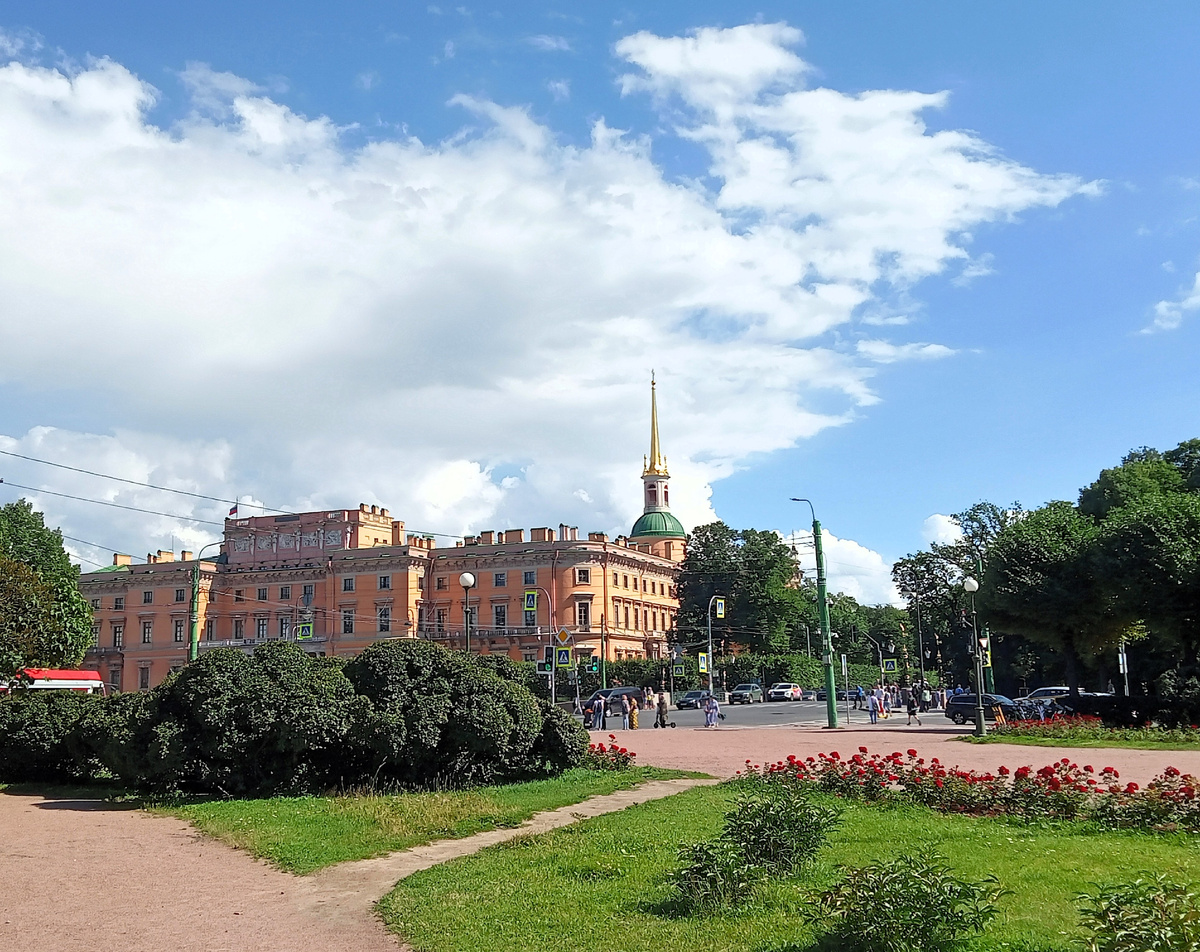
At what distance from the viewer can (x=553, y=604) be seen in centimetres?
8006

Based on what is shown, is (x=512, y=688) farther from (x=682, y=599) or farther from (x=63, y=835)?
(x=682, y=599)

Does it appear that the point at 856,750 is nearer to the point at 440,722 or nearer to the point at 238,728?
the point at 440,722

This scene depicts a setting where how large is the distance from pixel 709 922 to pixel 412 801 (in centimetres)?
880

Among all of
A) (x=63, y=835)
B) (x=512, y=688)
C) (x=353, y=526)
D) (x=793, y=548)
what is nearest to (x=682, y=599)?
(x=793, y=548)

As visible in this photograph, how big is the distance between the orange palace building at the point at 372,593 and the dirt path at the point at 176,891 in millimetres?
64672

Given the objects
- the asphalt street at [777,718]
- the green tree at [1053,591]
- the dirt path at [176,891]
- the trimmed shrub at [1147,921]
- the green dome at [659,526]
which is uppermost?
the green dome at [659,526]

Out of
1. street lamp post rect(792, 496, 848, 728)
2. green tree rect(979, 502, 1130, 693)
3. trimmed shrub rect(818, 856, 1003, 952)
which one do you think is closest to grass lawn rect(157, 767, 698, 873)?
trimmed shrub rect(818, 856, 1003, 952)

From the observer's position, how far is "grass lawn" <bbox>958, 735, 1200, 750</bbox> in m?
24.4

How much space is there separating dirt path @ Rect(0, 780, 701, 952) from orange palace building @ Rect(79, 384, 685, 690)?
64672mm

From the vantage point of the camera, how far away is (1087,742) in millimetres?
25703

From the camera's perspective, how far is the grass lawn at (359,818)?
1187 centimetres

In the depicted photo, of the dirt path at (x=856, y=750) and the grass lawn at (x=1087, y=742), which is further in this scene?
the grass lawn at (x=1087, y=742)

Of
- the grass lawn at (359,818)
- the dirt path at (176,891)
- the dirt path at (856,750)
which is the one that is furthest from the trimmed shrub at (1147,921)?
the dirt path at (856,750)

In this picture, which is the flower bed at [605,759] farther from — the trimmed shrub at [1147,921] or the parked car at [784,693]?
the parked car at [784,693]
